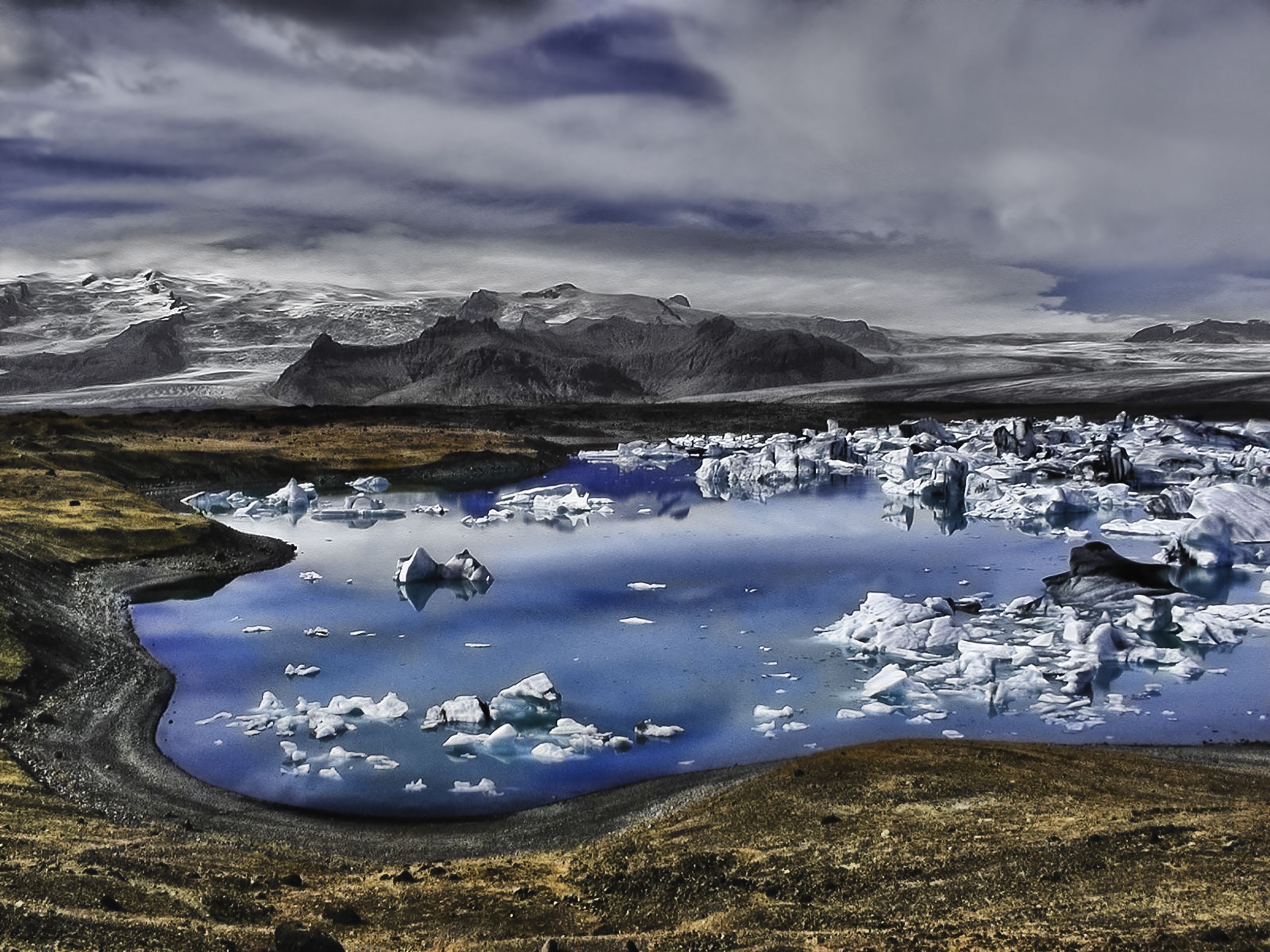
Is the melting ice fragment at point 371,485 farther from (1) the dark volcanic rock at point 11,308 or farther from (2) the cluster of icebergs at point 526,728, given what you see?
(1) the dark volcanic rock at point 11,308

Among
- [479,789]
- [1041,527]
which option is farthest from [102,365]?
[479,789]

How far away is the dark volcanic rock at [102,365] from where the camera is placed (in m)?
166

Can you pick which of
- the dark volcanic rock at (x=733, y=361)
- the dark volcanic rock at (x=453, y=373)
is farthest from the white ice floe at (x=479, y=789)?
the dark volcanic rock at (x=733, y=361)

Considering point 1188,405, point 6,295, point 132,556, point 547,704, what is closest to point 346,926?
point 547,704

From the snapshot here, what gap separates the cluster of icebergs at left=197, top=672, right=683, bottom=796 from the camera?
12172mm

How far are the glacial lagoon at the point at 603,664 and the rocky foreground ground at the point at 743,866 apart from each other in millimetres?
1135

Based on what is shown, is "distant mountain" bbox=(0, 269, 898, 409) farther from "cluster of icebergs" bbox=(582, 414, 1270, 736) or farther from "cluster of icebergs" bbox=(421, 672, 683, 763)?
"cluster of icebergs" bbox=(421, 672, 683, 763)

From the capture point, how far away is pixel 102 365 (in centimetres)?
16975

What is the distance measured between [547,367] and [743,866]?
13036 cm

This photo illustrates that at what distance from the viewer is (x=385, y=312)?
642ft

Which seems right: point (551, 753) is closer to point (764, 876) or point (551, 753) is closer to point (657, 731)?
point (657, 731)

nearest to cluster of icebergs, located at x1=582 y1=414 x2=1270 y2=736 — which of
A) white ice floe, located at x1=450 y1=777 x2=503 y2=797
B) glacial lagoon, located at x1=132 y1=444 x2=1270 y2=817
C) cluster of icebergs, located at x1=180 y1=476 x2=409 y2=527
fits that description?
glacial lagoon, located at x1=132 y1=444 x2=1270 y2=817

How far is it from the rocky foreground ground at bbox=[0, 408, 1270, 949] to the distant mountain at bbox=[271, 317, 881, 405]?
117 metres

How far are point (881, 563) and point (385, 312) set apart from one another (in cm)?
18326
